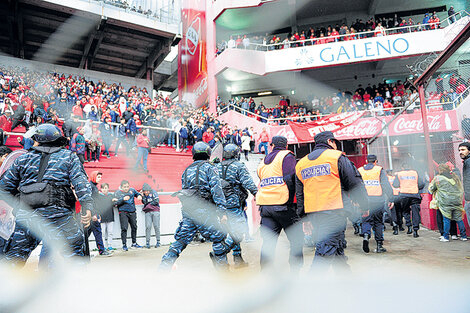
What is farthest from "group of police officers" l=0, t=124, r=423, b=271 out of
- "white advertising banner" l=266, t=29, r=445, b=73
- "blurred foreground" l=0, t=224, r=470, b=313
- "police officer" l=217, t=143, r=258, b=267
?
"white advertising banner" l=266, t=29, r=445, b=73

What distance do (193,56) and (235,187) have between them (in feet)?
73.1

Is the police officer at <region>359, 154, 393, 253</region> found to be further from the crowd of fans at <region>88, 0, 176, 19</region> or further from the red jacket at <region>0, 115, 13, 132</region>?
the crowd of fans at <region>88, 0, 176, 19</region>

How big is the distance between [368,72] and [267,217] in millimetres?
22077

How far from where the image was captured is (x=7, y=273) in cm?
316

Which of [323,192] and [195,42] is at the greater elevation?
[195,42]

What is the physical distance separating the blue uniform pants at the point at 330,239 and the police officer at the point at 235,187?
1.87 metres

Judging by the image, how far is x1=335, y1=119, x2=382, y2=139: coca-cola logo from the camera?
1623 centimetres

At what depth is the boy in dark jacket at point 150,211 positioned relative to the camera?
7.86 meters

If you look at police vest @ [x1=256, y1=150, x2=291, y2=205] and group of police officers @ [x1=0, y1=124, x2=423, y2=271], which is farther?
police vest @ [x1=256, y1=150, x2=291, y2=205]

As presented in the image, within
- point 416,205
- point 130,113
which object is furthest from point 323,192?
point 130,113

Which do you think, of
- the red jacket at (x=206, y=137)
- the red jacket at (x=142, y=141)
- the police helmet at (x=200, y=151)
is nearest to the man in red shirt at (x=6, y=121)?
the red jacket at (x=142, y=141)

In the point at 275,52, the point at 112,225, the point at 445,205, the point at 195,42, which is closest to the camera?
the point at 445,205

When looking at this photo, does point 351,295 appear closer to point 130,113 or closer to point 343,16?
point 130,113

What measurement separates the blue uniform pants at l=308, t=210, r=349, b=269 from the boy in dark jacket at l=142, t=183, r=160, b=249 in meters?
5.50
